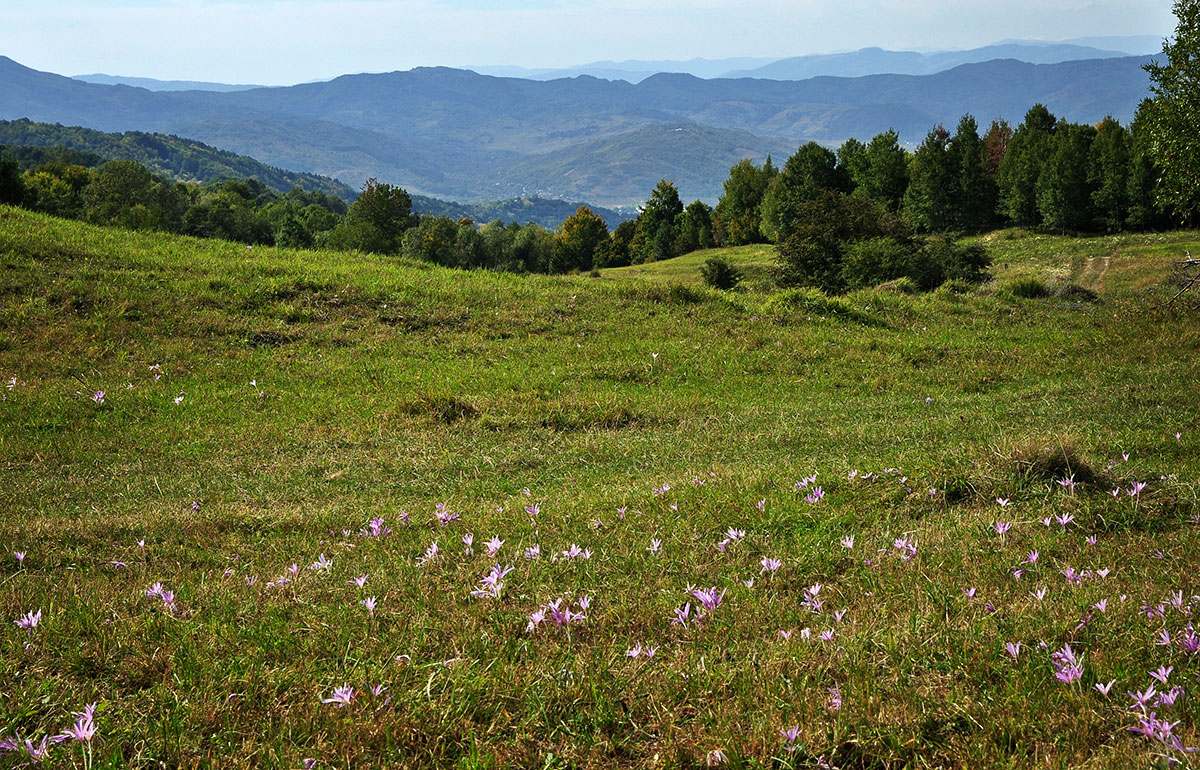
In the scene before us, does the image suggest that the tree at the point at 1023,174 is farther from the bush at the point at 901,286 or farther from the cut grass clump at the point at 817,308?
the cut grass clump at the point at 817,308

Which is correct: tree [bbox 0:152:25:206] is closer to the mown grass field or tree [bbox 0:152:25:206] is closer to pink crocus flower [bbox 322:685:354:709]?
the mown grass field

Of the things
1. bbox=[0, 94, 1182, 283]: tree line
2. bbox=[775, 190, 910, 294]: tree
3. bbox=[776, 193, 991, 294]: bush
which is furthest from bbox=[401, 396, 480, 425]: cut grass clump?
bbox=[0, 94, 1182, 283]: tree line

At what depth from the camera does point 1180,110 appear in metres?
22.3

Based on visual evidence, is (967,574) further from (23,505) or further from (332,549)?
(23,505)

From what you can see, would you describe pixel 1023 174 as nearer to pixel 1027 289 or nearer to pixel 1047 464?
pixel 1027 289

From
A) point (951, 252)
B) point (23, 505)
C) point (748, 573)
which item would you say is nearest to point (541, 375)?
point (23, 505)

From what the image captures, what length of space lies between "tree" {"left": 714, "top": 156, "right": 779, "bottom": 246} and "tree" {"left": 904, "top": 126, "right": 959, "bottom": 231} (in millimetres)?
21195

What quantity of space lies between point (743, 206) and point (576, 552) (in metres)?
95.2

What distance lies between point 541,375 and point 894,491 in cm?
840

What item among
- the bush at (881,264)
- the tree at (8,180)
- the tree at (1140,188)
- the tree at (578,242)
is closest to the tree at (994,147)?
the tree at (1140,188)

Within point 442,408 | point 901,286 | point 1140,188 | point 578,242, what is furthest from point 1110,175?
point 442,408

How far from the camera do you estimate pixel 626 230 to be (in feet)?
366

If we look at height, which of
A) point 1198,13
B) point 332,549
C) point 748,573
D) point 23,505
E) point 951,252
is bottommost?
point 23,505

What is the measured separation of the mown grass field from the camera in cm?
246
